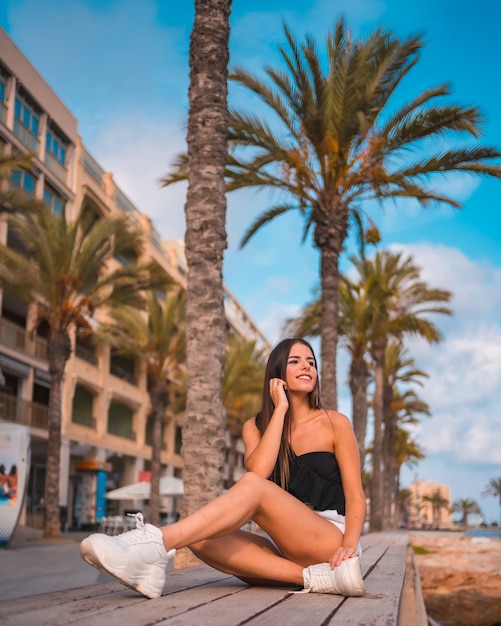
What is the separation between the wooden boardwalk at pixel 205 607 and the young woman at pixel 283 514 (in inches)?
4.5

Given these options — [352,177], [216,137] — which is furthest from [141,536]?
[352,177]

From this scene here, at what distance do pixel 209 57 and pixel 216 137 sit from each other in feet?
3.40

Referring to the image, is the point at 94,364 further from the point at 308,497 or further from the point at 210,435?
the point at 308,497

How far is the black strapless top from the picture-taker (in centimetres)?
420

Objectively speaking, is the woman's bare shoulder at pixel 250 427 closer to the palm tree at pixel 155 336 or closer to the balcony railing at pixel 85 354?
the palm tree at pixel 155 336

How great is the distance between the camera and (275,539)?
13.2 feet

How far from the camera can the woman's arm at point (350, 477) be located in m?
3.91

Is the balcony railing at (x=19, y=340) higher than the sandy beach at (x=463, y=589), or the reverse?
the balcony railing at (x=19, y=340)

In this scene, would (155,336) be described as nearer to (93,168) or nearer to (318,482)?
(93,168)

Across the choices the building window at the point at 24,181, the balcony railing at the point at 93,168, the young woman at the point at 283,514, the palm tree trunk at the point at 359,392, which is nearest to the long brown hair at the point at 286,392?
the young woman at the point at 283,514

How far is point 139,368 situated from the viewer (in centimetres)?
4572

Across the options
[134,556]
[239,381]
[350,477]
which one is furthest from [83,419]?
[134,556]

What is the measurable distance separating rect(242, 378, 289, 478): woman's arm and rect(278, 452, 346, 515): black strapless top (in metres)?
0.21

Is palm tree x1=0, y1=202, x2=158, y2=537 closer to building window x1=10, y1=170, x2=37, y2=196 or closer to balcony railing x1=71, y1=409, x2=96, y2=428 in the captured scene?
building window x1=10, y1=170, x2=37, y2=196
